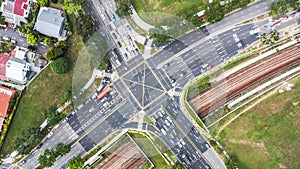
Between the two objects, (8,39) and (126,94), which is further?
(8,39)

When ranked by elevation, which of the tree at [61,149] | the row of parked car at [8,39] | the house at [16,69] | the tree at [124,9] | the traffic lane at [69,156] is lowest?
the traffic lane at [69,156]

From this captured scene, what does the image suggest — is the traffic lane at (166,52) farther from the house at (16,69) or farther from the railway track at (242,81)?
the house at (16,69)

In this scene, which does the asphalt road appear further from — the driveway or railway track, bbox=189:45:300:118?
the driveway

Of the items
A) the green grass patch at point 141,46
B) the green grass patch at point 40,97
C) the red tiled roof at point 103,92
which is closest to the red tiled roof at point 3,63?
the green grass patch at point 40,97

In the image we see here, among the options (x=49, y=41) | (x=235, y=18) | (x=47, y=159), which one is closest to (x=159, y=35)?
(x=235, y=18)

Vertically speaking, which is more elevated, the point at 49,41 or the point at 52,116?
the point at 49,41

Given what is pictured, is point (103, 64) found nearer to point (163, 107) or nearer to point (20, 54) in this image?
point (163, 107)
